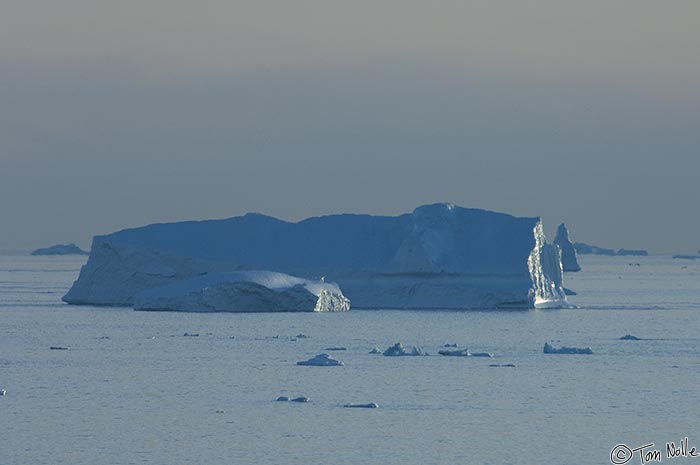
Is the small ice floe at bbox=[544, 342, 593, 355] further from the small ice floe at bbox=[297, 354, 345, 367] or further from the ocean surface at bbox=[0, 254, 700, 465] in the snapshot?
the small ice floe at bbox=[297, 354, 345, 367]

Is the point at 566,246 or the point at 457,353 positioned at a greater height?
the point at 566,246

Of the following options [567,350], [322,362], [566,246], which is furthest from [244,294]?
[566,246]

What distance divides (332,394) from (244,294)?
1636 cm

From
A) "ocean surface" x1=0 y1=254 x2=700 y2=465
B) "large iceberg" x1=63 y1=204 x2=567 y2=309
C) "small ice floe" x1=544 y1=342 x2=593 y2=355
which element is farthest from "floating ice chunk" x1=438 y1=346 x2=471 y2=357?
"large iceberg" x1=63 y1=204 x2=567 y2=309

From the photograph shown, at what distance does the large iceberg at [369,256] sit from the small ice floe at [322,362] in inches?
556

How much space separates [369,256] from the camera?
128 ft

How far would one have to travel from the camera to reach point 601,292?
205 feet

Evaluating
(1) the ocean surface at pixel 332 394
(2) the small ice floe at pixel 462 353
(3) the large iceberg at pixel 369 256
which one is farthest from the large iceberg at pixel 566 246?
(2) the small ice floe at pixel 462 353

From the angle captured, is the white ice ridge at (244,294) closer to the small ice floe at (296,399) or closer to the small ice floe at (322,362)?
the small ice floe at (322,362)

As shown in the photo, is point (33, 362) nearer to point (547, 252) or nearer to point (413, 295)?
point (413, 295)

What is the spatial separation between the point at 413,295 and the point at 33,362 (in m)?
16.5

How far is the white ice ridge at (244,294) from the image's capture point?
114 ft

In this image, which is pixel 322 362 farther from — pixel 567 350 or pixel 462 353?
pixel 567 350

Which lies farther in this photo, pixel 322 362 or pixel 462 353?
pixel 462 353
